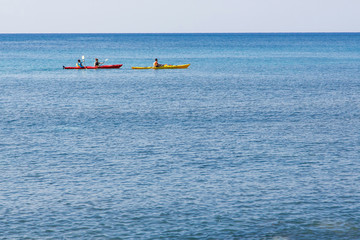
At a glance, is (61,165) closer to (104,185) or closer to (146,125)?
(104,185)

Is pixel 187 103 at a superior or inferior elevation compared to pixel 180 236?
superior

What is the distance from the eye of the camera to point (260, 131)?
4519 centimetres

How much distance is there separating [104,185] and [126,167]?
156 inches

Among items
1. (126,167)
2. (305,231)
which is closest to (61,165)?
(126,167)

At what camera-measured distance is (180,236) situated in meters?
24.4

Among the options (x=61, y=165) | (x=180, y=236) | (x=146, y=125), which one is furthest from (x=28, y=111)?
(x=180, y=236)

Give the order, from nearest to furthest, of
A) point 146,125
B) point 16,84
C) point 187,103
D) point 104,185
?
1. point 104,185
2. point 146,125
3. point 187,103
4. point 16,84

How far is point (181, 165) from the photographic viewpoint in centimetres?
3541

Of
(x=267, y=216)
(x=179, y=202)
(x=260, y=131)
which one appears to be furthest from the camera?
(x=260, y=131)

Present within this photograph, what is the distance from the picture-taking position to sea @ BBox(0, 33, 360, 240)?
2578cm

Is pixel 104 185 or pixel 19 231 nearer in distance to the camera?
pixel 19 231

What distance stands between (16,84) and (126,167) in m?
52.3

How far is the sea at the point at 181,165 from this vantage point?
25.8 metres

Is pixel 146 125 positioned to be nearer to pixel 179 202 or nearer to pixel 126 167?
pixel 126 167
